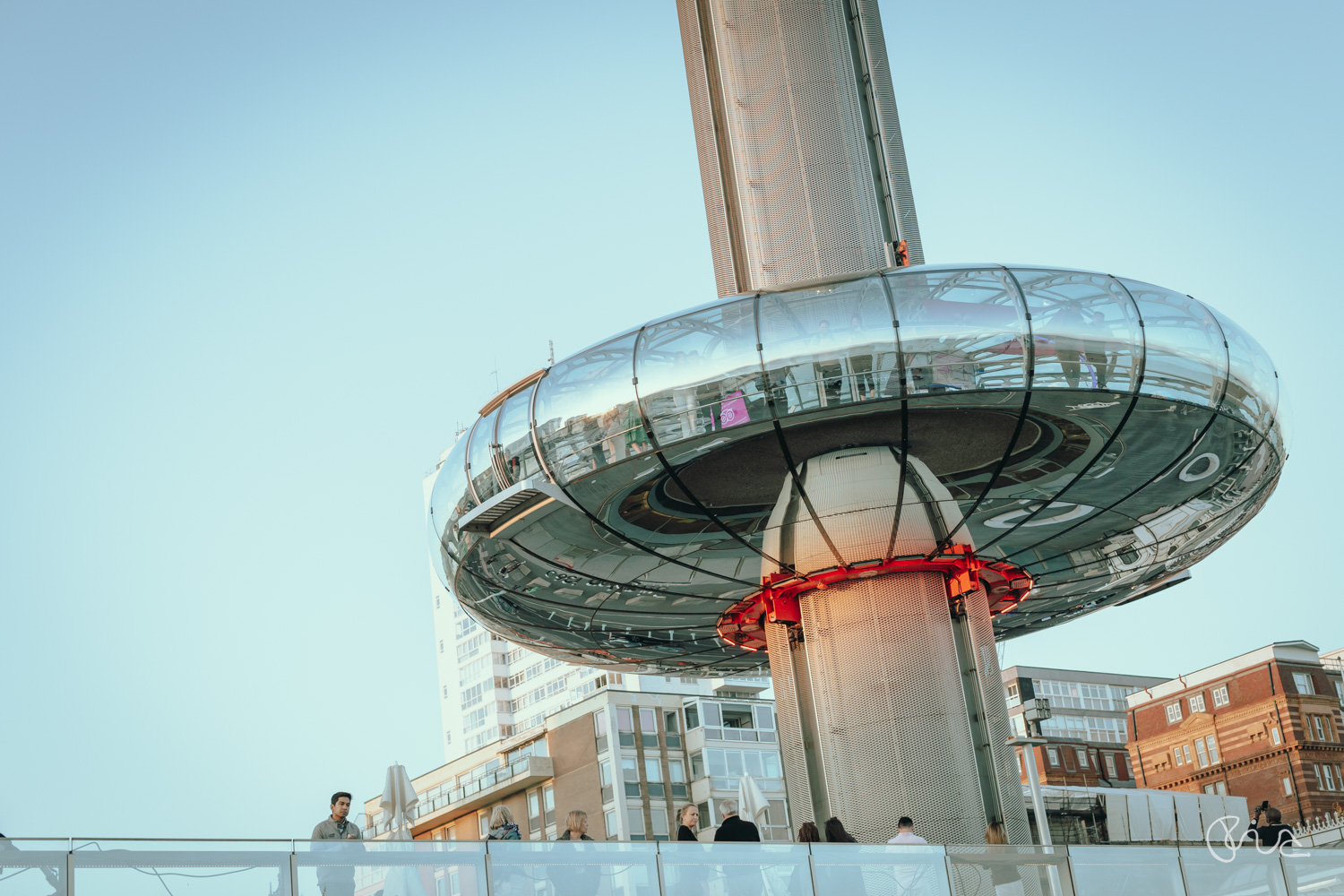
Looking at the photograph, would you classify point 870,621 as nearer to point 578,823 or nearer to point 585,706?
point 578,823

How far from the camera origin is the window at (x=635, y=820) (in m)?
74.9

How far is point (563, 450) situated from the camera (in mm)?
18234

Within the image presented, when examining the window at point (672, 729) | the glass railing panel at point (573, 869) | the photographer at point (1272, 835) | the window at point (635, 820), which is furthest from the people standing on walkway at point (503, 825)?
the window at point (672, 729)

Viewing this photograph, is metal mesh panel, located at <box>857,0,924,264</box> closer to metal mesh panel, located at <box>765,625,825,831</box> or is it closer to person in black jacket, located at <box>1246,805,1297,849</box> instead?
metal mesh panel, located at <box>765,625,825,831</box>

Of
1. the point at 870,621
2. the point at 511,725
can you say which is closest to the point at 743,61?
the point at 870,621

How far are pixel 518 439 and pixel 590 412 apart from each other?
1286 millimetres

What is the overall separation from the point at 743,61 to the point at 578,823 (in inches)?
488

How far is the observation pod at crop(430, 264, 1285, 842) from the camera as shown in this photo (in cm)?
1716

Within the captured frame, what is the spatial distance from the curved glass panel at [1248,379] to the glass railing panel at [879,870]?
7.81 meters

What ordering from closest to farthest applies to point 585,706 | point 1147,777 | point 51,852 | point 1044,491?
point 51,852, point 1044,491, point 585,706, point 1147,777

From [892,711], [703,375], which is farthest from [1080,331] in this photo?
[892,711]

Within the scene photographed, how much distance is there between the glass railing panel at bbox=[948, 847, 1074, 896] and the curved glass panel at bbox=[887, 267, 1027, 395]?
211 inches

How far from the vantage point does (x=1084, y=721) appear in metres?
109

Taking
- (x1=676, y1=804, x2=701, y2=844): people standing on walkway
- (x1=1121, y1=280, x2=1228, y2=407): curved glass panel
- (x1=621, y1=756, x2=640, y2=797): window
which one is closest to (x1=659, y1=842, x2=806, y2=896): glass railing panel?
(x1=676, y1=804, x2=701, y2=844): people standing on walkway
